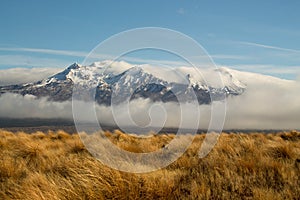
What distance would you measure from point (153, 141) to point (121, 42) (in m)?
6.70

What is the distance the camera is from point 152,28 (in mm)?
10047

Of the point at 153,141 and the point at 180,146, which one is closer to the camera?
the point at 180,146

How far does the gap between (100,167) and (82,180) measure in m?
0.81

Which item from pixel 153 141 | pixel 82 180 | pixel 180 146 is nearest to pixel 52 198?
pixel 82 180

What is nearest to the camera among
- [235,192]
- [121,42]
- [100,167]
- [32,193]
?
[32,193]

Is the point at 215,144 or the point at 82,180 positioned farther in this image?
the point at 215,144

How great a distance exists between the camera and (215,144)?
41.3 ft

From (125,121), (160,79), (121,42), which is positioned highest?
(121,42)

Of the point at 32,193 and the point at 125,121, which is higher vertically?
the point at 125,121

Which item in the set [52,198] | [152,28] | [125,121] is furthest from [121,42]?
[52,198]

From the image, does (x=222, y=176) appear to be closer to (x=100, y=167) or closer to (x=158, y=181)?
(x=158, y=181)

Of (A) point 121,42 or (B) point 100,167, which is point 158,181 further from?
(A) point 121,42

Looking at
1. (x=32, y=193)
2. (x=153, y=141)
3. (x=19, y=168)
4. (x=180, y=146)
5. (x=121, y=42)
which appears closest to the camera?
A: (x=32, y=193)

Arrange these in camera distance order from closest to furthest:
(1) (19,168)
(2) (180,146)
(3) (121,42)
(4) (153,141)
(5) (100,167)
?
(5) (100,167) → (1) (19,168) → (3) (121,42) → (2) (180,146) → (4) (153,141)
